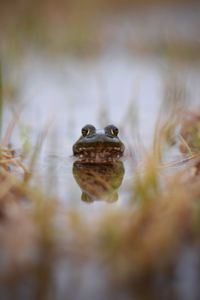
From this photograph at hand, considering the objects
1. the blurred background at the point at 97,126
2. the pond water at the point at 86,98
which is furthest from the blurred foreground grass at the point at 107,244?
the pond water at the point at 86,98

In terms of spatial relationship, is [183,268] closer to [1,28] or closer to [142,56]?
[142,56]

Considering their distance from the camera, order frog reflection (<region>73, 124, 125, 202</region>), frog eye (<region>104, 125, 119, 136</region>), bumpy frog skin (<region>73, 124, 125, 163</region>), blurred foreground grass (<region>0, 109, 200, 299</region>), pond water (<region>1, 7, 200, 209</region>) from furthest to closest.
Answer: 1. pond water (<region>1, 7, 200, 209</region>)
2. frog eye (<region>104, 125, 119, 136</region>)
3. bumpy frog skin (<region>73, 124, 125, 163</region>)
4. frog reflection (<region>73, 124, 125, 202</region>)
5. blurred foreground grass (<region>0, 109, 200, 299</region>)

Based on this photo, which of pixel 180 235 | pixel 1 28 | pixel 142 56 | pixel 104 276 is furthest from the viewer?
pixel 1 28

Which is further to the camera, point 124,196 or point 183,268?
point 124,196

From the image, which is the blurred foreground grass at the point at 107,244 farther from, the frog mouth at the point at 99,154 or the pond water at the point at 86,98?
the frog mouth at the point at 99,154

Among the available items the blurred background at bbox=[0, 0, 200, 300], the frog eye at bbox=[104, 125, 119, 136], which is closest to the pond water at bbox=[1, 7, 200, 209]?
the blurred background at bbox=[0, 0, 200, 300]

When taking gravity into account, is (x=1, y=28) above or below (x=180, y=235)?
above

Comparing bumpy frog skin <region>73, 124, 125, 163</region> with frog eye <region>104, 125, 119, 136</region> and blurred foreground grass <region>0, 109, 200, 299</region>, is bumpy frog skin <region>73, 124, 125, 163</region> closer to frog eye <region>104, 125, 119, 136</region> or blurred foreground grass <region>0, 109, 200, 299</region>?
frog eye <region>104, 125, 119, 136</region>

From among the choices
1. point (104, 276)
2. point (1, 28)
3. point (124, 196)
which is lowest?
point (104, 276)

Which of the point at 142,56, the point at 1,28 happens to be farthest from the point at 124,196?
the point at 1,28
